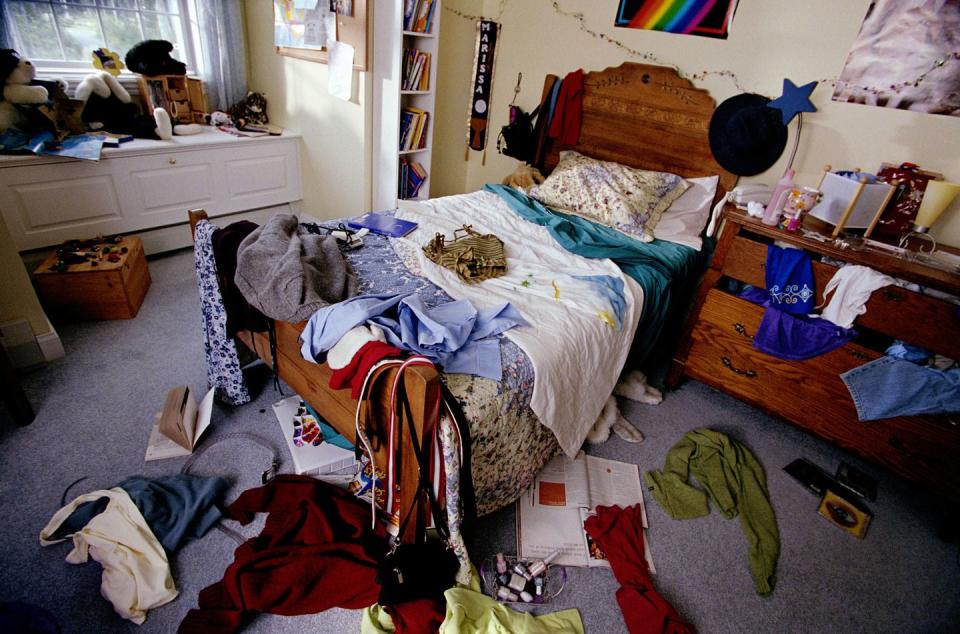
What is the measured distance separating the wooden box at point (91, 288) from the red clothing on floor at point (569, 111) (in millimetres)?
2508

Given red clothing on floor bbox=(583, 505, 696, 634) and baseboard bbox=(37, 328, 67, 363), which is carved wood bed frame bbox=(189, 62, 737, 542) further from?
red clothing on floor bbox=(583, 505, 696, 634)

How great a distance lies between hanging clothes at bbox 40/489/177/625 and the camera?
1.30 metres

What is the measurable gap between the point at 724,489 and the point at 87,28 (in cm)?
423

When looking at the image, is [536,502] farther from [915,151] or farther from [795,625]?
[915,151]

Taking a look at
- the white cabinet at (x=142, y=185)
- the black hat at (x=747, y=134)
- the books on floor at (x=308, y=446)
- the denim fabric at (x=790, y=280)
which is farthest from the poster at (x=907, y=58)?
the white cabinet at (x=142, y=185)

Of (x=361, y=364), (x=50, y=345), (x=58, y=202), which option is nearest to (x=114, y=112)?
(x=58, y=202)

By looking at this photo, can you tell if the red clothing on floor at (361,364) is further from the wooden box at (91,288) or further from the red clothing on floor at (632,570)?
the wooden box at (91,288)

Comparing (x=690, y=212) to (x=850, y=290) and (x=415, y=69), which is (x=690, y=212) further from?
(x=415, y=69)

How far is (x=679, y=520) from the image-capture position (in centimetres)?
174

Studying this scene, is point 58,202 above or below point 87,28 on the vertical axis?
below

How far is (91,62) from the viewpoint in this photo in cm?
294

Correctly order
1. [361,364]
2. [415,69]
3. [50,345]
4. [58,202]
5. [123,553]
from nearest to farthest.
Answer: [361,364] < [123,553] < [50,345] < [58,202] < [415,69]

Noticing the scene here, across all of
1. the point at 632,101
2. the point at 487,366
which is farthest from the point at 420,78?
the point at 487,366

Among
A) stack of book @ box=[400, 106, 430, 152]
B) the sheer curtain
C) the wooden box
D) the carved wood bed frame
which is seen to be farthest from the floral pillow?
the sheer curtain
